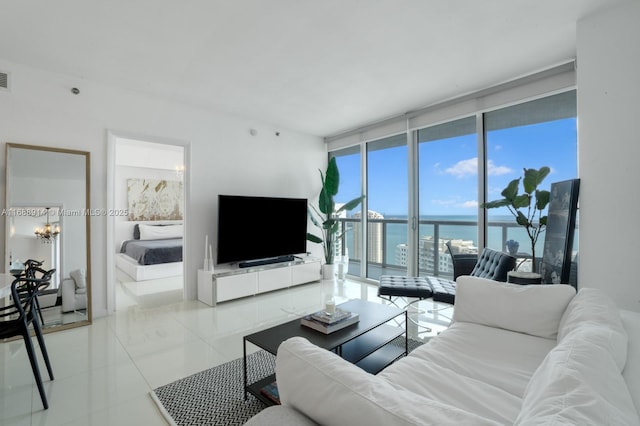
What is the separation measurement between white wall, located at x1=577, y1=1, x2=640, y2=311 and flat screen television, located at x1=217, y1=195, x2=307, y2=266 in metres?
3.50

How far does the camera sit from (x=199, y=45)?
2.63m

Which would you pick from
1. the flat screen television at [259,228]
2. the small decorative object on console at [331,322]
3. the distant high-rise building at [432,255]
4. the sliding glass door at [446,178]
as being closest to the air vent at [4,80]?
the flat screen television at [259,228]

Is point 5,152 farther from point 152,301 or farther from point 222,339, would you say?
point 222,339

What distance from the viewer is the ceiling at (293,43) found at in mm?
2186


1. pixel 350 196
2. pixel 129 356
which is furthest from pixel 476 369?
pixel 350 196

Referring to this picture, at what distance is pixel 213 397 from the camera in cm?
193

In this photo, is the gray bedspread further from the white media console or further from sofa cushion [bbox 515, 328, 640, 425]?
sofa cushion [bbox 515, 328, 640, 425]

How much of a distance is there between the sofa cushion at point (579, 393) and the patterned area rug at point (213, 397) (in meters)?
1.57

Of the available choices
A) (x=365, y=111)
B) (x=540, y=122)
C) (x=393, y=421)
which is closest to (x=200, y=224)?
(x=365, y=111)

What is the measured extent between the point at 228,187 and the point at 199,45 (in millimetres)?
2144

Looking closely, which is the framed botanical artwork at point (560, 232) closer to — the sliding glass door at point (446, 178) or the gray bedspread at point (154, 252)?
the sliding glass door at point (446, 178)

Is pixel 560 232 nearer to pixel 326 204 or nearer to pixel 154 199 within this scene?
pixel 326 204

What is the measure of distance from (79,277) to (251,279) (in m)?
1.93

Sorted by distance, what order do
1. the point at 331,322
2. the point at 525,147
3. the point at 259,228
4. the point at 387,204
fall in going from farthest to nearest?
the point at 387,204
the point at 259,228
the point at 525,147
the point at 331,322
